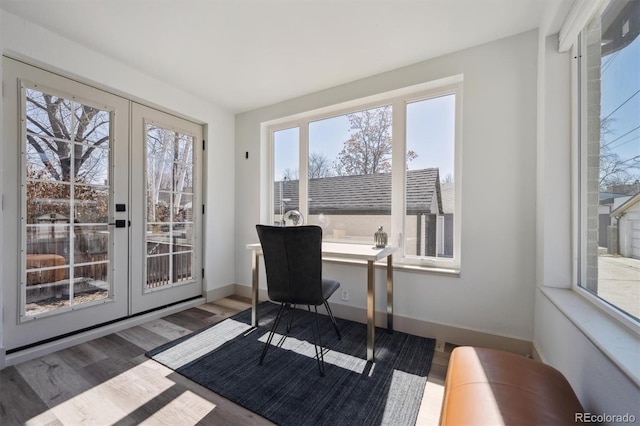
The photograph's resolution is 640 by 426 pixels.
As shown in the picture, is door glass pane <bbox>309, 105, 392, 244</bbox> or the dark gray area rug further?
door glass pane <bbox>309, 105, 392, 244</bbox>

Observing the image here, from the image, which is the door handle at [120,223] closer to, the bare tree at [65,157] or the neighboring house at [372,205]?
the bare tree at [65,157]

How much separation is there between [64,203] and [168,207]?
2.86 ft

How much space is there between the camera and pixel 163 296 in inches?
111

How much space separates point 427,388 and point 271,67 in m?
2.85

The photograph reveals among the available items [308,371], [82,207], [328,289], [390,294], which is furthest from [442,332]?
[82,207]

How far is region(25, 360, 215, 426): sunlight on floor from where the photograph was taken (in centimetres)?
136

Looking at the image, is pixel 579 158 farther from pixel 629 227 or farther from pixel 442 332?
pixel 442 332

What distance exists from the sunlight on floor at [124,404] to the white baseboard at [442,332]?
149cm

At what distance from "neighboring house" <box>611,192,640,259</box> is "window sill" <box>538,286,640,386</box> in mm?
300

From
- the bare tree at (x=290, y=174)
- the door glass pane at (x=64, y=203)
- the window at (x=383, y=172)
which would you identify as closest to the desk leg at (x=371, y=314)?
the window at (x=383, y=172)

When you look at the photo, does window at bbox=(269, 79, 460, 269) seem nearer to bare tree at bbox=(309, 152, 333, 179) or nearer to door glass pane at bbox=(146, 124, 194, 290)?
bare tree at bbox=(309, 152, 333, 179)

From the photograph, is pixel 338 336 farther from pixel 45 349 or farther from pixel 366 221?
pixel 45 349

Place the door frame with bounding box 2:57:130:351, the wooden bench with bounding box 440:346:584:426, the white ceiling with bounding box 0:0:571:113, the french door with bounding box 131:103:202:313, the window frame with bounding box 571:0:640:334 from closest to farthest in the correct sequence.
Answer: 1. the wooden bench with bounding box 440:346:584:426
2. the window frame with bounding box 571:0:640:334
3. the white ceiling with bounding box 0:0:571:113
4. the door frame with bounding box 2:57:130:351
5. the french door with bounding box 131:103:202:313

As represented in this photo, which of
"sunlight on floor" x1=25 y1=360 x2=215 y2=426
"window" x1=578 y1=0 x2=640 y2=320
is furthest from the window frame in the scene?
"sunlight on floor" x1=25 y1=360 x2=215 y2=426
